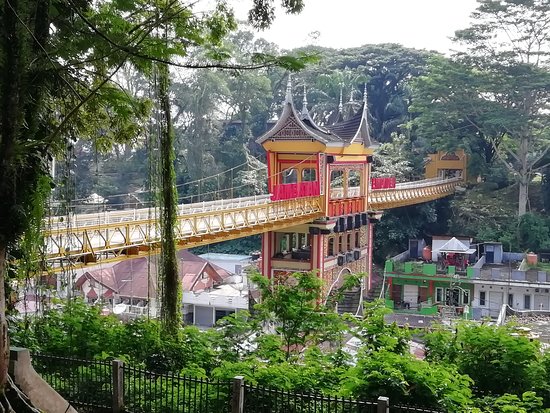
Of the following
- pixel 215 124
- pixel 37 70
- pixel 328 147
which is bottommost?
pixel 37 70

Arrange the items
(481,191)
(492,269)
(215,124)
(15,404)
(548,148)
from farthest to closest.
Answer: (215,124), (481,191), (548,148), (492,269), (15,404)

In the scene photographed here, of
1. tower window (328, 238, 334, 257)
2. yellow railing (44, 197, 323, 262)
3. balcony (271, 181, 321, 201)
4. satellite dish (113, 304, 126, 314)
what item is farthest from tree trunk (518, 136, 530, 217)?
satellite dish (113, 304, 126, 314)

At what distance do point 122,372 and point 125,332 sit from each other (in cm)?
106

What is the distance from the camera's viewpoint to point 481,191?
3091 centimetres

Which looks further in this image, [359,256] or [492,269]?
[492,269]

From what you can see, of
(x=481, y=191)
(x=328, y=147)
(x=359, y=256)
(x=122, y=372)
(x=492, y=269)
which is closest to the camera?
(x=122, y=372)

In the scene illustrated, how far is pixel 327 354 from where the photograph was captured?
6.71 m

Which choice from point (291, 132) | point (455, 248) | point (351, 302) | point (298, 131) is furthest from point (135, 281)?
point (455, 248)

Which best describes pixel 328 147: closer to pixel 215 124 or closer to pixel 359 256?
pixel 359 256

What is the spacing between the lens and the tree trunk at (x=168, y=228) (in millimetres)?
6652

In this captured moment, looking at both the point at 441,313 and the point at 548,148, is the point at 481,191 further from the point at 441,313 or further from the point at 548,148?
the point at 441,313

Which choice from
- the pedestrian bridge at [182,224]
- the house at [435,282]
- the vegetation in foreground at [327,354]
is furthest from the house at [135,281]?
the vegetation in foreground at [327,354]

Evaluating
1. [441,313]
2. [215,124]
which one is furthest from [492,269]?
[215,124]

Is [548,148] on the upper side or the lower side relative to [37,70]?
upper
